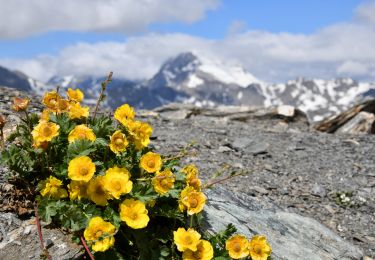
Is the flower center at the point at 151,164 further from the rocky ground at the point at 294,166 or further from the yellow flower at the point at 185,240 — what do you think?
the rocky ground at the point at 294,166

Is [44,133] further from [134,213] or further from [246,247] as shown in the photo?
[246,247]

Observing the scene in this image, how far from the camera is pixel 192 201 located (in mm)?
5070

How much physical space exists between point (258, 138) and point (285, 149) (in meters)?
1.05

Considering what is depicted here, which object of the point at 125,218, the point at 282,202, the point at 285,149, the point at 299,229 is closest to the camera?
the point at 125,218

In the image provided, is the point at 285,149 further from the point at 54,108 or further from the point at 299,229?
the point at 54,108

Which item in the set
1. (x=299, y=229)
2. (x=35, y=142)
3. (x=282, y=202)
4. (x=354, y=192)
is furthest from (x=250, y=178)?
(x=35, y=142)

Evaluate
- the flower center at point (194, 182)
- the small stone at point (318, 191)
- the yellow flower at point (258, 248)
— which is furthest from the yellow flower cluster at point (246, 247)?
the small stone at point (318, 191)

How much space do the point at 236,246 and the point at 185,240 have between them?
0.54m

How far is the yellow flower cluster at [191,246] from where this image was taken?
475 centimetres

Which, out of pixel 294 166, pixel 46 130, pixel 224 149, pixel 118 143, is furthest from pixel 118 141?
pixel 294 166

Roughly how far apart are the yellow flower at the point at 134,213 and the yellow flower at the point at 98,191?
0.69ft

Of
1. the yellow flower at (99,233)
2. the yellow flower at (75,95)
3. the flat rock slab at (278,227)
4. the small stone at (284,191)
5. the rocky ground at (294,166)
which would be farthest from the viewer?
the small stone at (284,191)

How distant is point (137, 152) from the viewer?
5637 mm

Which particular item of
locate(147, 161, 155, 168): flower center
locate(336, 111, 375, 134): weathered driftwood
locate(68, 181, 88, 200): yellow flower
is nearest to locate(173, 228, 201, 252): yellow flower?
locate(147, 161, 155, 168): flower center
